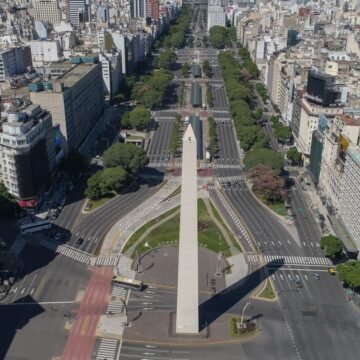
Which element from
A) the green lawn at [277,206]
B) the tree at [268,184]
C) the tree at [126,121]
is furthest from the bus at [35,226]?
the tree at [126,121]

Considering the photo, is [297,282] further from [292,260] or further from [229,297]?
[229,297]

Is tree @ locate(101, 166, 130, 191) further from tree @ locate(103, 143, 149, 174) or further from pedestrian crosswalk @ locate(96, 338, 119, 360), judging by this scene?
pedestrian crosswalk @ locate(96, 338, 119, 360)

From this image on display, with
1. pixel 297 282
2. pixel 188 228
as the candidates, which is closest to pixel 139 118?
pixel 297 282

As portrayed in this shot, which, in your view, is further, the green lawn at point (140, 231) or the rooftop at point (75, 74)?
the rooftop at point (75, 74)

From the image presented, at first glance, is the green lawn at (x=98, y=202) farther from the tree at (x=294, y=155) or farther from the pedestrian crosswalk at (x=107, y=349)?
the tree at (x=294, y=155)

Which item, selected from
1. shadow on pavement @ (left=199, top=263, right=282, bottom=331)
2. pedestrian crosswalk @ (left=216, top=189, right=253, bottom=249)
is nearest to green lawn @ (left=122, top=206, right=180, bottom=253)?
pedestrian crosswalk @ (left=216, top=189, right=253, bottom=249)

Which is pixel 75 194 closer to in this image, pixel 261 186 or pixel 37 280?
pixel 37 280
